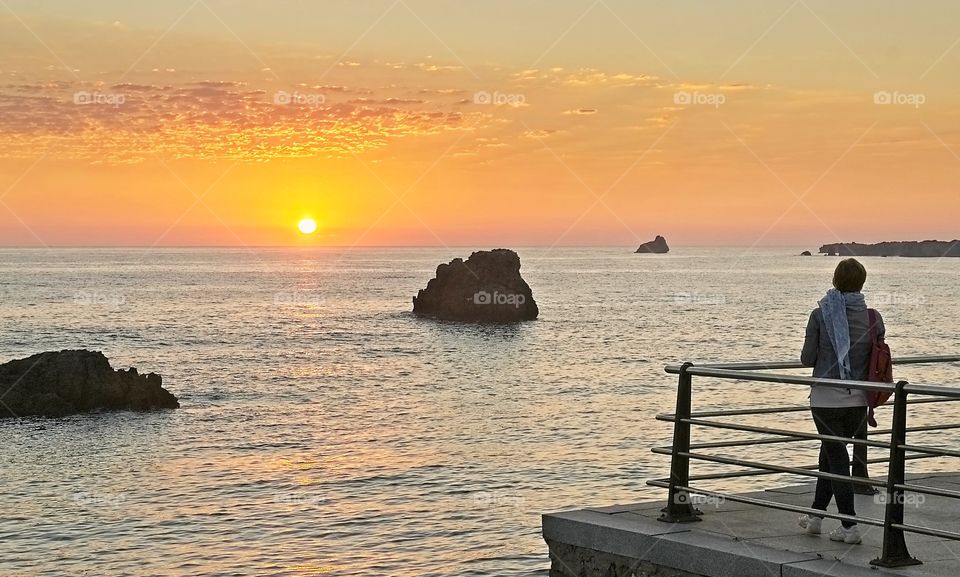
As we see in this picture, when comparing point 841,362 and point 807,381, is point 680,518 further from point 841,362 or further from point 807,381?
point 841,362

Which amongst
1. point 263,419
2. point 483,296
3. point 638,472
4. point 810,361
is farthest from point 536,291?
point 810,361

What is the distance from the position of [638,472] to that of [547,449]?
5.43 meters

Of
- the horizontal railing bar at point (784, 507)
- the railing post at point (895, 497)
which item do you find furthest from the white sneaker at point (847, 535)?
the railing post at point (895, 497)

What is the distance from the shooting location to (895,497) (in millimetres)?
7797

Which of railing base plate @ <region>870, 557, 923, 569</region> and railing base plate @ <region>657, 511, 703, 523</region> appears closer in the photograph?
railing base plate @ <region>870, 557, 923, 569</region>

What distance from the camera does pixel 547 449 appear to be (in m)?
33.5

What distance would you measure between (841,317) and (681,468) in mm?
2051

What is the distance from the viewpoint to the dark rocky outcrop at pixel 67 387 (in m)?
41.2

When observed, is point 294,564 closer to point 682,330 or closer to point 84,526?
point 84,526

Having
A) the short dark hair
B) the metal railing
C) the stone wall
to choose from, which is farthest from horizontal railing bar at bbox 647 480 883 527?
the short dark hair

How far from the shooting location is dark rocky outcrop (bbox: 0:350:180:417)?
41.2m

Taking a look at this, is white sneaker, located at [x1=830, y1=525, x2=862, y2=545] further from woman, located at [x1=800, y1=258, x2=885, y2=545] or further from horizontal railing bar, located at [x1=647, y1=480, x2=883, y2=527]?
horizontal railing bar, located at [x1=647, y1=480, x2=883, y2=527]

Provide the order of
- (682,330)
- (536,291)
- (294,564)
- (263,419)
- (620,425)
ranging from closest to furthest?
(294,564) < (620,425) < (263,419) < (682,330) < (536,291)

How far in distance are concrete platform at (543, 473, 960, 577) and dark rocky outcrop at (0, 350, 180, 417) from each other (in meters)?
35.8
